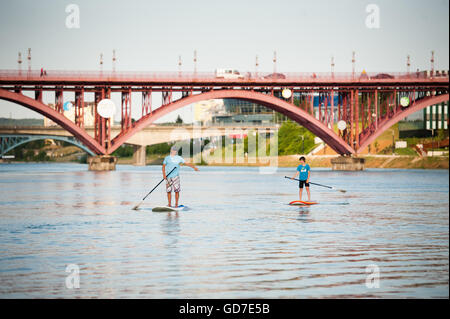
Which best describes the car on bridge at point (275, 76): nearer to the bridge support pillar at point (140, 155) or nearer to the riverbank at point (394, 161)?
the riverbank at point (394, 161)

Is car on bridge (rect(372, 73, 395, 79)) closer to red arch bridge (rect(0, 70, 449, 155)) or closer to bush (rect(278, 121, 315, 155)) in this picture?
red arch bridge (rect(0, 70, 449, 155))

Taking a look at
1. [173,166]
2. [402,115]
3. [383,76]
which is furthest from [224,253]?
[383,76]

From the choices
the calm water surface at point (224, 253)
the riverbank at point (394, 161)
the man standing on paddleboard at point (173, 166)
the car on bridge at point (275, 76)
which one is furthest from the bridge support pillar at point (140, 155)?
the man standing on paddleboard at point (173, 166)

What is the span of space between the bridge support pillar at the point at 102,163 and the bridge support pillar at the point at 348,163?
2928cm

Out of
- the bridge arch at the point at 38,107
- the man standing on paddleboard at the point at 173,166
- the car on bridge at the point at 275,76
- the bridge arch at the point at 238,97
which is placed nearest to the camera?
the man standing on paddleboard at the point at 173,166

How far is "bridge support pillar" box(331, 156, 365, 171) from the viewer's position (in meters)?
86.4

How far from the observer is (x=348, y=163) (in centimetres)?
8675

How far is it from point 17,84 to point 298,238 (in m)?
65.5

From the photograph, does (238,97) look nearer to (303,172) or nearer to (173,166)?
(303,172)

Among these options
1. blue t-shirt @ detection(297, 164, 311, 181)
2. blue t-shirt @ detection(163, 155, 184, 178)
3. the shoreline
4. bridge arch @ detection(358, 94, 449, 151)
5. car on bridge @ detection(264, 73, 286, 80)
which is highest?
car on bridge @ detection(264, 73, 286, 80)

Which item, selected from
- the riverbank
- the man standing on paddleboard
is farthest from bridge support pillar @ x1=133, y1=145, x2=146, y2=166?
the man standing on paddleboard

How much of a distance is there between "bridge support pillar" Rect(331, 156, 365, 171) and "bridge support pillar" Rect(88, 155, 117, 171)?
29.3m

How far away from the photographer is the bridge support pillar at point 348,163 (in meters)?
86.4

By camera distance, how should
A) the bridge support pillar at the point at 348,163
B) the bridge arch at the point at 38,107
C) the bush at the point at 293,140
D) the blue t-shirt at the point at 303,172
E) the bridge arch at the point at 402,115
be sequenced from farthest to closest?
1. the bush at the point at 293,140
2. the bridge support pillar at the point at 348,163
3. the bridge arch at the point at 402,115
4. the bridge arch at the point at 38,107
5. the blue t-shirt at the point at 303,172
